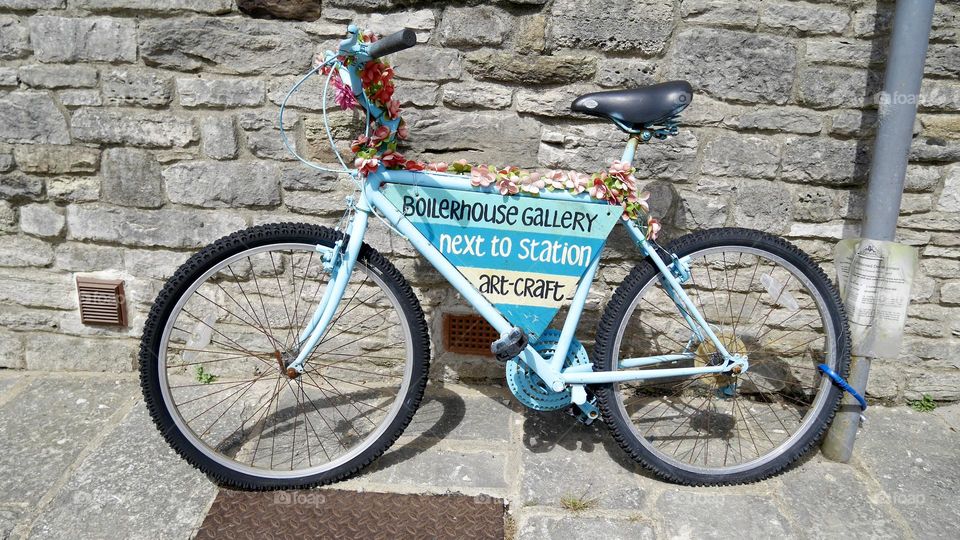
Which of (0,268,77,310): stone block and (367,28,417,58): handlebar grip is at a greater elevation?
(367,28,417,58): handlebar grip

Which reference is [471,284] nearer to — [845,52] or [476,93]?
[476,93]

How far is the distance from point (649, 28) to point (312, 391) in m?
2.43

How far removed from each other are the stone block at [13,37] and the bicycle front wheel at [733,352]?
2983mm

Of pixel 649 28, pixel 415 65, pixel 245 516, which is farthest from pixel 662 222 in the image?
pixel 245 516

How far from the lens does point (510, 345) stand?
2.51m

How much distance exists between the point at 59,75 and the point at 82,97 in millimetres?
137

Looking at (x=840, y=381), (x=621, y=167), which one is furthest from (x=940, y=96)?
(x=621, y=167)

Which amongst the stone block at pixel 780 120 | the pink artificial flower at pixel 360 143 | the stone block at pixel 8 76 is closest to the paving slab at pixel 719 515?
the stone block at pixel 780 120

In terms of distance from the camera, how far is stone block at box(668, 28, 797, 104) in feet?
9.44

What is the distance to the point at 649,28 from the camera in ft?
9.42

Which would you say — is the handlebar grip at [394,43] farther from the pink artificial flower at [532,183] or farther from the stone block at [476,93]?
the stone block at [476,93]

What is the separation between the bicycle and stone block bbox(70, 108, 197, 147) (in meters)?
0.73

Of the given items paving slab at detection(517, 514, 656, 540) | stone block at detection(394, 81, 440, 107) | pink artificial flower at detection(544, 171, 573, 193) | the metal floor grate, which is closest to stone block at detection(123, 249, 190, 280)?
the metal floor grate

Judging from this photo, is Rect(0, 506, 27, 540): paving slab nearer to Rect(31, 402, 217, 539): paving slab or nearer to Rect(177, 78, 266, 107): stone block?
Rect(31, 402, 217, 539): paving slab
